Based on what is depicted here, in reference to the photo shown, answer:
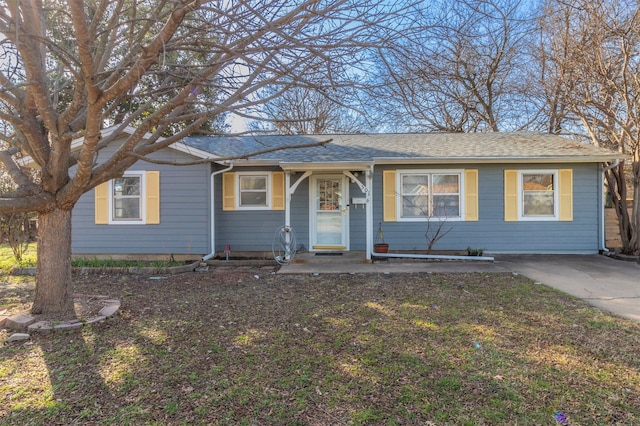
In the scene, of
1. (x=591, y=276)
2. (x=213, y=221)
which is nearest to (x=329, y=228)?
(x=213, y=221)

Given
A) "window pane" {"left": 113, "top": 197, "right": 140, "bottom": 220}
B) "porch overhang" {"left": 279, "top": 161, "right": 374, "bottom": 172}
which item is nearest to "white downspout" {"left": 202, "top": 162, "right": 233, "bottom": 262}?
"porch overhang" {"left": 279, "top": 161, "right": 374, "bottom": 172}

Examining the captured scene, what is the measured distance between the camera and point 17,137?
4.56 meters

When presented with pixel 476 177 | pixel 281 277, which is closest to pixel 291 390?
pixel 281 277

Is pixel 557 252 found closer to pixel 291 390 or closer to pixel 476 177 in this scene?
pixel 476 177

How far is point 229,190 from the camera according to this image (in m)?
9.37

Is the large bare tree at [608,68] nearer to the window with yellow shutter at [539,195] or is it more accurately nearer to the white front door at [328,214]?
the window with yellow shutter at [539,195]

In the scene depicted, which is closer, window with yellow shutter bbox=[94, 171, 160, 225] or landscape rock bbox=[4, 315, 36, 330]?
landscape rock bbox=[4, 315, 36, 330]

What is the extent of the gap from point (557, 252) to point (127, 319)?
31.9 ft

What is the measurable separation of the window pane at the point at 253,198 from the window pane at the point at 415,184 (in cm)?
374

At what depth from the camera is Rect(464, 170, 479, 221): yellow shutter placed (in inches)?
356

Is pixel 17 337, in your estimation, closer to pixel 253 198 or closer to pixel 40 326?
pixel 40 326

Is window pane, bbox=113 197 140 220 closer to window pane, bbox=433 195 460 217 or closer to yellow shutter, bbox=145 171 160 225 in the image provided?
yellow shutter, bbox=145 171 160 225

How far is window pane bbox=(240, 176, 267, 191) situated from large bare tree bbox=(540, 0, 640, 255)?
7.43 m

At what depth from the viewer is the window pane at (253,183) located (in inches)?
372
